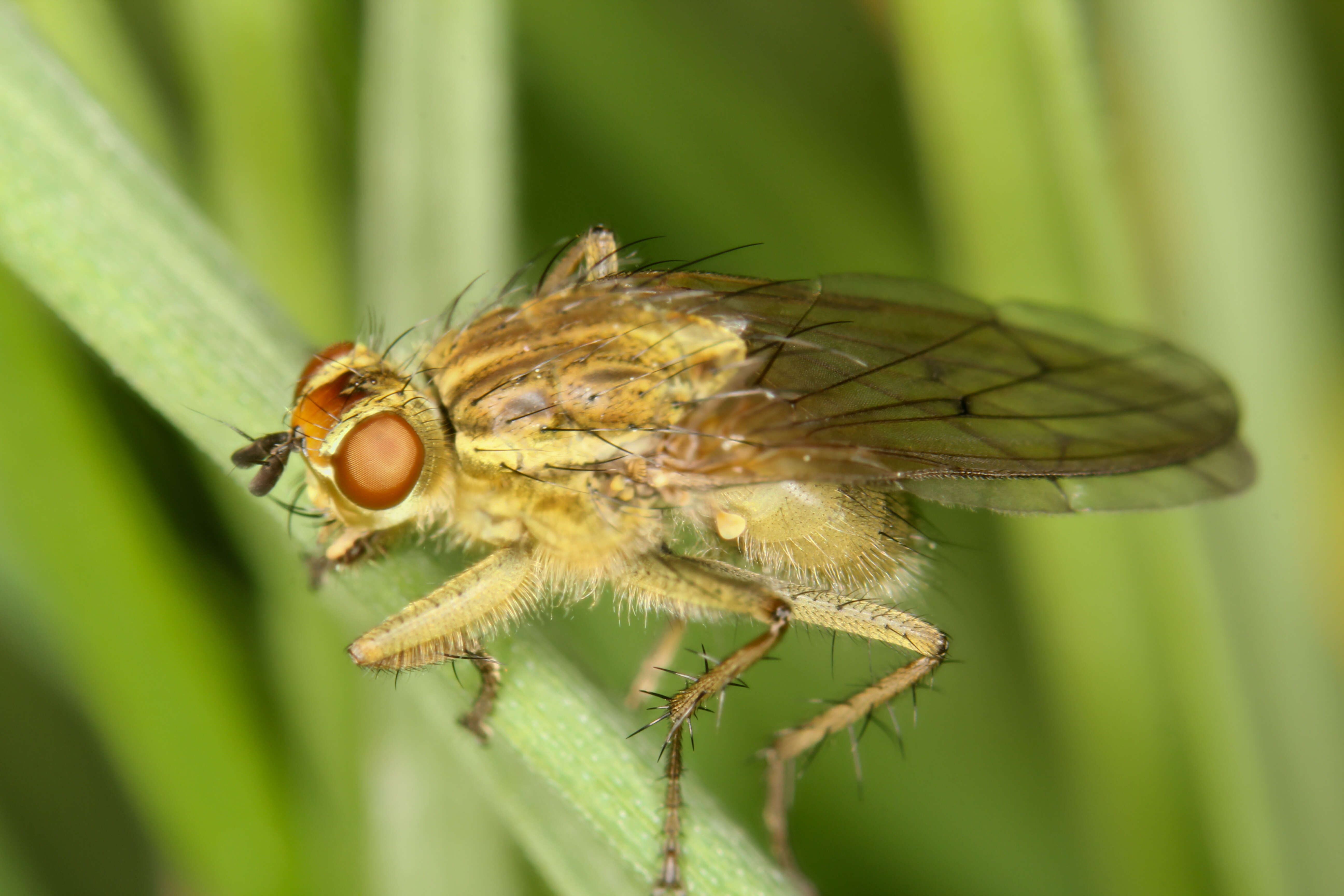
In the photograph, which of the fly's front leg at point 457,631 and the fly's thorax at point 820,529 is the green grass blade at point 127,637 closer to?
the fly's front leg at point 457,631

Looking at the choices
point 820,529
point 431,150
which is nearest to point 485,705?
point 820,529

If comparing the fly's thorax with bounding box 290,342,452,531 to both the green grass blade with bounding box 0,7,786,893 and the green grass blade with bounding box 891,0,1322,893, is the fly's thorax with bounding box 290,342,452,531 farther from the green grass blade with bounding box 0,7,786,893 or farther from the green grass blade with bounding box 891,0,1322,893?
the green grass blade with bounding box 891,0,1322,893

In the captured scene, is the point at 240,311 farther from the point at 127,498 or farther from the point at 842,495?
the point at 842,495

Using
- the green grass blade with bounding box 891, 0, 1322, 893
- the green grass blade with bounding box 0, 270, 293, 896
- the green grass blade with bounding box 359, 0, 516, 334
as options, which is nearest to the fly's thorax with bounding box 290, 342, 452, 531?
the green grass blade with bounding box 359, 0, 516, 334

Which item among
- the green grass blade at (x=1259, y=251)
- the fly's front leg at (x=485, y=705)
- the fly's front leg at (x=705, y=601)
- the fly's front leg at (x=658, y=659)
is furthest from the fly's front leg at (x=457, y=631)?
the green grass blade at (x=1259, y=251)

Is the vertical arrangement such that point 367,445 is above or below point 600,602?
above

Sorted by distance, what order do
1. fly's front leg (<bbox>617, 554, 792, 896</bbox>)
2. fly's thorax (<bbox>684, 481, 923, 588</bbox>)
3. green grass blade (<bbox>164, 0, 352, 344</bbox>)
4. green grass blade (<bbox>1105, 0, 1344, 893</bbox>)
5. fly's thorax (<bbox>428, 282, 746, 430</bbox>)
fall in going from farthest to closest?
green grass blade (<bbox>1105, 0, 1344, 893</bbox>) < green grass blade (<bbox>164, 0, 352, 344</bbox>) < fly's thorax (<bbox>684, 481, 923, 588</bbox>) < fly's thorax (<bbox>428, 282, 746, 430</bbox>) < fly's front leg (<bbox>617, 554, 792, 896</bbox>)

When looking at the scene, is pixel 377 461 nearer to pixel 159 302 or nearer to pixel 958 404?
pixel 159 302
